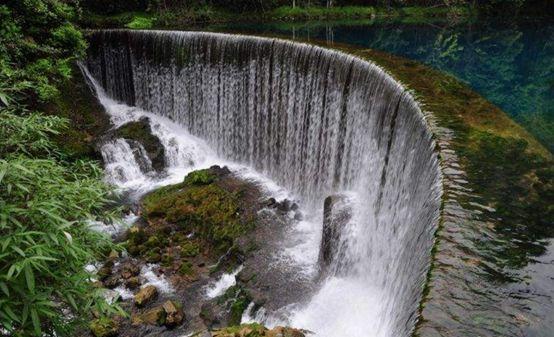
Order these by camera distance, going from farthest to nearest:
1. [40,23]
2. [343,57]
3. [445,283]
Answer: [40,23] < [343,57] < [445,283]

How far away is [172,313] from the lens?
27.2 ft

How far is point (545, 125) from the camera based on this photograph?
11.1 meters

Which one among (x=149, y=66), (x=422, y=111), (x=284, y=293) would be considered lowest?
(x=284, y=293)

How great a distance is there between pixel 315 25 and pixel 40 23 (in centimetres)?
1686

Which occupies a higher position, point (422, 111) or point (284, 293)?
point (422, 111)

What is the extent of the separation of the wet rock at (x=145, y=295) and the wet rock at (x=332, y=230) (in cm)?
353

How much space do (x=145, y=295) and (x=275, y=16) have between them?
23157 millimetres

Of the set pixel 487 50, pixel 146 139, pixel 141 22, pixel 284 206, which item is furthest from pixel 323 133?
pixel 141 22

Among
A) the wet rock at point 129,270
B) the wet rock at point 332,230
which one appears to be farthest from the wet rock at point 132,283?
the wet rock at point 332,230

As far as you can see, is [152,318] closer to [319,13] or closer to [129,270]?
[129,270]

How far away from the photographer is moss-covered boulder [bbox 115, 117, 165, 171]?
47.1 ft

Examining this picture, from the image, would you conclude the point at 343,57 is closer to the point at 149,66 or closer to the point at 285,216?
the point at 285,216

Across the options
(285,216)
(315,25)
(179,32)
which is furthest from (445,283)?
(315,25)

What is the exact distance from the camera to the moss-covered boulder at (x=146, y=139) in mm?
14367
